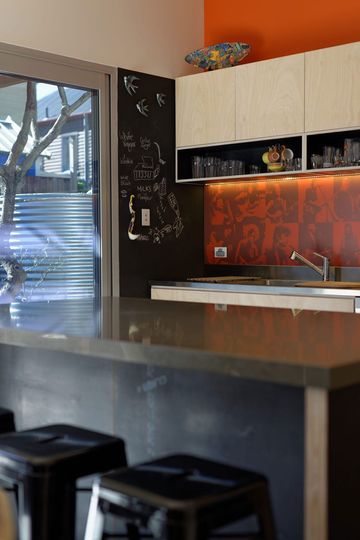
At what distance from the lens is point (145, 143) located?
16.4 ft

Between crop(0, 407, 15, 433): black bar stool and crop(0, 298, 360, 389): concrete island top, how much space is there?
0.29 metres

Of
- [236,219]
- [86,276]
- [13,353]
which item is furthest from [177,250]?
[13,353]

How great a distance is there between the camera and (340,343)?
1.81 meters

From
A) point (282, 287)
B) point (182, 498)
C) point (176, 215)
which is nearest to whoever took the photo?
point (182, 498)

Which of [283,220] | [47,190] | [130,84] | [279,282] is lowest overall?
[279,282]

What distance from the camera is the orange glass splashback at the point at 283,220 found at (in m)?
4.76

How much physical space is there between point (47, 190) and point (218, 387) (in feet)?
9.30

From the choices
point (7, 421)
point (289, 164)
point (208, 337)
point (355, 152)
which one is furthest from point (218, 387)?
point (289, 164)

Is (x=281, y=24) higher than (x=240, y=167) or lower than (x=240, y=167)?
higher

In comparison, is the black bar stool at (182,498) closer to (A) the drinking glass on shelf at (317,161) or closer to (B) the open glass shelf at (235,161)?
(A) the drinking glass on shelf at (317,161)

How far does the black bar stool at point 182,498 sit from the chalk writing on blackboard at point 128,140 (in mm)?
3375

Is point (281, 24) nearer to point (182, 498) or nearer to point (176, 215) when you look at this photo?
point (176, 215)

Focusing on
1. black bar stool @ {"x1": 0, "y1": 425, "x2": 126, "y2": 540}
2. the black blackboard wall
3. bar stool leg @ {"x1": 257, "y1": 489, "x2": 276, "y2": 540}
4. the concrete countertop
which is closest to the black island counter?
bar stool leg @ {"x1": 257, "y1": 489, "x2": 276, "y2": 540}

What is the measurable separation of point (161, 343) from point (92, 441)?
0.39 m
